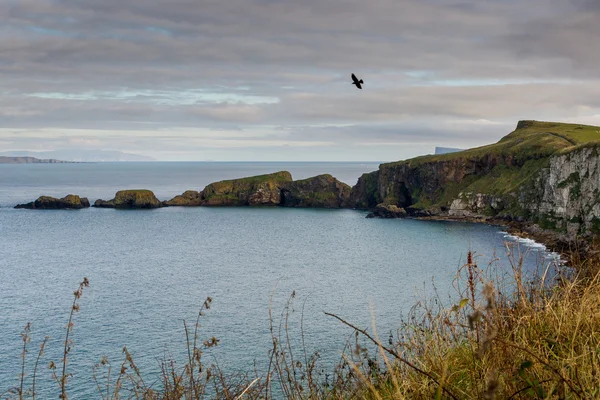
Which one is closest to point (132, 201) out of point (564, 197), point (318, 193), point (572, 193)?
point (318, 193)

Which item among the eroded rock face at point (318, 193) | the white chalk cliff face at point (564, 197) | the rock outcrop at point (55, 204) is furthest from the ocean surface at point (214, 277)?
the eroded rock face at point (318, 193)

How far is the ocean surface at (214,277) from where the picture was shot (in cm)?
4325

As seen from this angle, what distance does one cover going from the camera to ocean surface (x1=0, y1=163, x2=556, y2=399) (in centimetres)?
4325

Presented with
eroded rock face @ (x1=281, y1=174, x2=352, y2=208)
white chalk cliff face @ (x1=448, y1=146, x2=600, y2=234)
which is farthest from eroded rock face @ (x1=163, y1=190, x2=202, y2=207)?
white chalk cliff face @ (x1=448, y1=146, x2=600, y2=234)

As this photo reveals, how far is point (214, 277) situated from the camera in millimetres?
75688

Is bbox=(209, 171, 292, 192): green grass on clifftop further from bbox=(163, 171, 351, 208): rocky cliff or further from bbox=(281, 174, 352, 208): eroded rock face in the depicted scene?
bbox=(281, 174, 352, 208): eroded rock face

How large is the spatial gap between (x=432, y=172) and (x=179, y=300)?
108 m

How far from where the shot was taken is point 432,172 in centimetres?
15538

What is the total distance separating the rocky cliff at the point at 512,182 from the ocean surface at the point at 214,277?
10.7 m

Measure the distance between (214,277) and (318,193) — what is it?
105m

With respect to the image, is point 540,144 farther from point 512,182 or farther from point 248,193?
point 248,193

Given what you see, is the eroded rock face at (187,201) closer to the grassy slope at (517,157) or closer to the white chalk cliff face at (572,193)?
the grassy slope at (517,157)

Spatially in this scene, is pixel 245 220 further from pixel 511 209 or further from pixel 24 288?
pixel 24 288

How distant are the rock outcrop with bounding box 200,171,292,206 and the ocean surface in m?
31.0
